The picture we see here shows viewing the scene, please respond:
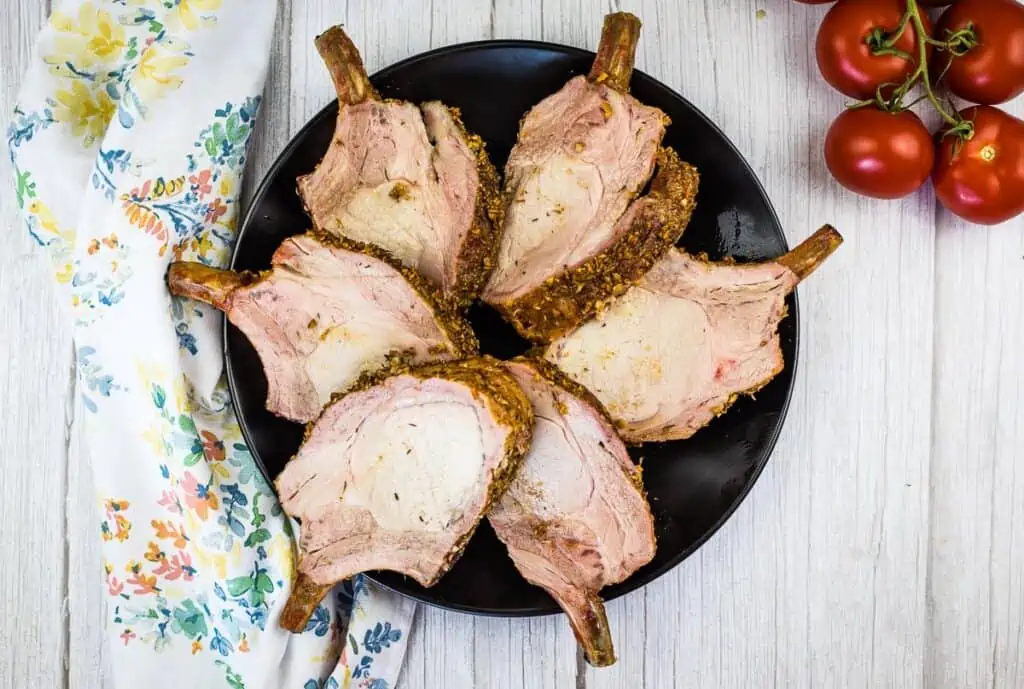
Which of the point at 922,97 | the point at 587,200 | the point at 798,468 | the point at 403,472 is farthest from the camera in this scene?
the point at 798,468

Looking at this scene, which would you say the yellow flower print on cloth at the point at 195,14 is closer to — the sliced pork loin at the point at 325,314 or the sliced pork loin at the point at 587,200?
the sliced pork loin at the point at 325,314

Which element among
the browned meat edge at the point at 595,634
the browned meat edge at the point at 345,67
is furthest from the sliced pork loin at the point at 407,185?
the browned meat edge at the point at 595,634

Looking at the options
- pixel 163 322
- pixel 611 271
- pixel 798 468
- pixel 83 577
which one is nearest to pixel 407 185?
pixel 611 271

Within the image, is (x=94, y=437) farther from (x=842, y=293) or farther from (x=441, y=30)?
(x=842, y=293)

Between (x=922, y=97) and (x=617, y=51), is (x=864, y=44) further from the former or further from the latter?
(x=617, y=51)

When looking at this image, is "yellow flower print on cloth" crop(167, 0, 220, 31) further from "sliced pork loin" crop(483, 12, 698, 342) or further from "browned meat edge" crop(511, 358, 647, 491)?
"browned meat edge" crop(511, 358, 647, 491)
